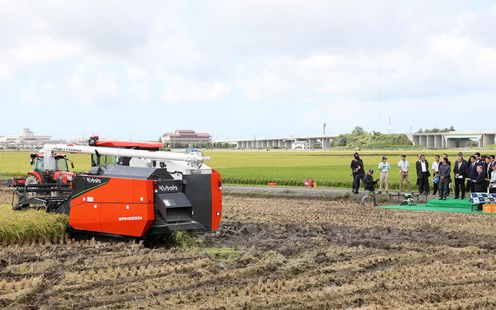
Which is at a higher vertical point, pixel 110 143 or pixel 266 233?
pixel 110 143

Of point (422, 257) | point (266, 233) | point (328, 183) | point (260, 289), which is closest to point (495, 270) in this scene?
point (422, 257)

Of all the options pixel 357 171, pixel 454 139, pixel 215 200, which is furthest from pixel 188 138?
pixel 215 200

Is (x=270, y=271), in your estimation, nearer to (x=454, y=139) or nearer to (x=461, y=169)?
(x=461, y=169)

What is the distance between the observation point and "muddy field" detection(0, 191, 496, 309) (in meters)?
8.47

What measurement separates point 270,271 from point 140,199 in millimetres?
3345

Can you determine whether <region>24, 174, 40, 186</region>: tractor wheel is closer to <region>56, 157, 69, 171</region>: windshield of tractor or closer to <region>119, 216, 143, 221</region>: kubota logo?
<region>56, 157, 69, 171</region>: windshield of tractor

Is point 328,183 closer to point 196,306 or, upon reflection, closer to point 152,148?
point 152,148

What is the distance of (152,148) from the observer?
16297mm

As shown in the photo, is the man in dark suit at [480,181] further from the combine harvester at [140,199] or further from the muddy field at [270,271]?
the combine harvester at [140,199]

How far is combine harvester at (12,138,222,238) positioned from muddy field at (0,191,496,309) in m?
0.46

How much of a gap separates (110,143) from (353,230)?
21.3ft

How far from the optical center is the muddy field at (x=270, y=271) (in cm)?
847

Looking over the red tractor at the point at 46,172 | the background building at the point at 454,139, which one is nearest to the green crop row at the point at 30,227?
the red tractor at the point at 46,172

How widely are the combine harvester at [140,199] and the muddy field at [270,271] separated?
458mm
